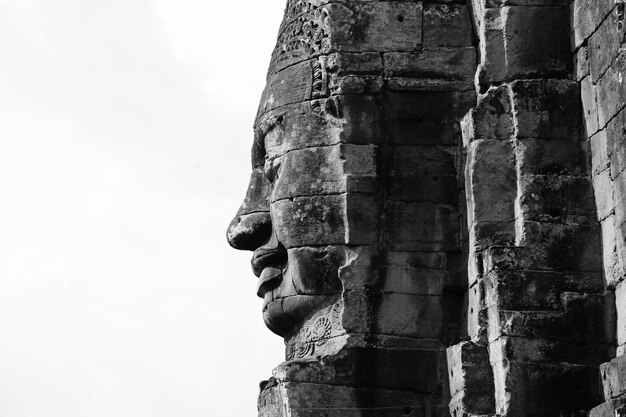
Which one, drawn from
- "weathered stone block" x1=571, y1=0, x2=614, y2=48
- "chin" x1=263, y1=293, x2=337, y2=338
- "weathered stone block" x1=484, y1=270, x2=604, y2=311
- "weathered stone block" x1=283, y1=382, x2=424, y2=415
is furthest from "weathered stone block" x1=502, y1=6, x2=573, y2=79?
"weathered stone block" x1=283, y1=382, x2=424, y2=415

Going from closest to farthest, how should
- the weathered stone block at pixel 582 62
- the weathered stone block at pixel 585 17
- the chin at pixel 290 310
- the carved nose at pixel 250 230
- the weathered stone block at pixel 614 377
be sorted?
1. the weathered stone block at pixel 614 377
2. the weathered stone block at pixel 585 17
3. the weathered stone block at pixel 582 62
4. the chin at pixel 290 310
5. the carved nose at pixel 250 230

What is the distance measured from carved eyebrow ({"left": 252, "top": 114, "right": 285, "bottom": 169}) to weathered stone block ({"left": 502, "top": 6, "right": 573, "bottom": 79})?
7.43ft

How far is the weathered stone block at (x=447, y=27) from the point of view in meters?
16.5

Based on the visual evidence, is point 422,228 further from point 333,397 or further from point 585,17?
point 585,17

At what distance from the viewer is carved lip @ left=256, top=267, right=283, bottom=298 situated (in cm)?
1672

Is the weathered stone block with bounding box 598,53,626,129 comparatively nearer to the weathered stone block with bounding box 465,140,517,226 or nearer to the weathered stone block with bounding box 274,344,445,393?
the weathered stone block with bounding box 465,140,517,226

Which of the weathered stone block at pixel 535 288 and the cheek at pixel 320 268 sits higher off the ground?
the cheek at pixel 320 268

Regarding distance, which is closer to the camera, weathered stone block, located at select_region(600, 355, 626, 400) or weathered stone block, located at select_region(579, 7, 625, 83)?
weathered stone block, located at select_region(600, 355, 626, 400)

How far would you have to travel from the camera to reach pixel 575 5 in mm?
15328

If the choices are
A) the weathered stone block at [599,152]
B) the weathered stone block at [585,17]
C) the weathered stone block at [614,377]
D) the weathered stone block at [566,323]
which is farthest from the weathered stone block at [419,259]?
the weathered stone block at [614,377]

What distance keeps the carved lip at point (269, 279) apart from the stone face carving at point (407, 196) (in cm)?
2

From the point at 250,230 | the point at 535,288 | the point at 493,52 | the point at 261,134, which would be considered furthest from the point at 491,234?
the point at 261,134

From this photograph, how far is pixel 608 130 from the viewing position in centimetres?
1447

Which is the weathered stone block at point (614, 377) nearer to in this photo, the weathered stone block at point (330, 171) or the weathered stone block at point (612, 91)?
the weathered stone block at point (612, 91)
